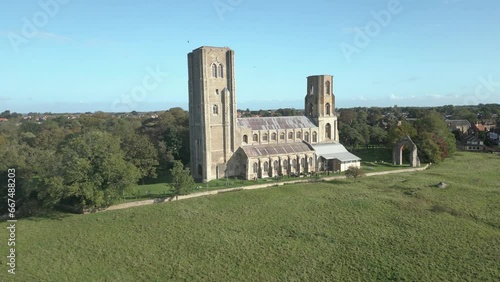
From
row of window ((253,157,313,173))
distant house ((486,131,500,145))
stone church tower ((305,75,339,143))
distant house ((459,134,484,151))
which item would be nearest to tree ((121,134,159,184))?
row of window ((253,157,313,173))

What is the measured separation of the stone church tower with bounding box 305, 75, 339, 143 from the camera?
4741 centimetres

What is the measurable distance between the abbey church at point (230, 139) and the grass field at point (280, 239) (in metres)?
6.64

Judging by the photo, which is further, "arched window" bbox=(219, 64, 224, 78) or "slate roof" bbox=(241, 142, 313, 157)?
"slate roof" bbox=(241, 142, 313, 157)

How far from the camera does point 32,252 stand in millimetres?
20938

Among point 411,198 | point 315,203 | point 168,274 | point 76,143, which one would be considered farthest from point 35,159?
point 411,198

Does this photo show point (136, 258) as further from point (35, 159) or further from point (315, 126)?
point (315, 126)

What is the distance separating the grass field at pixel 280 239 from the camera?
18.6m

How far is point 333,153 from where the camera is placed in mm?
44594

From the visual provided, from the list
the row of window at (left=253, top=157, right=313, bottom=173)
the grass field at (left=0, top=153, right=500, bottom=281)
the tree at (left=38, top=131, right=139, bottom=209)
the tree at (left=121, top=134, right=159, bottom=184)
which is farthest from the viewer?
the row of window at (left=253, top=157, right=313, bottom=173)

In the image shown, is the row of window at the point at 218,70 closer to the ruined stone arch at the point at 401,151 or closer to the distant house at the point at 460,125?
the ruined stone arch at the point at 401,151

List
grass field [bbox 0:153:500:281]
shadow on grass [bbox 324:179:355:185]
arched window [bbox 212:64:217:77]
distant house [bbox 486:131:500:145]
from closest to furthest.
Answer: grass field [bbox 0:153:500:281] < shadow on grass [bbox 324:179:355:185] < arched window [bbox 212:64:217:77] < distant house [bbox 486:131:500:145]

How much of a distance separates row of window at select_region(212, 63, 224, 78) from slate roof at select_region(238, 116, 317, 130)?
6.35 meters

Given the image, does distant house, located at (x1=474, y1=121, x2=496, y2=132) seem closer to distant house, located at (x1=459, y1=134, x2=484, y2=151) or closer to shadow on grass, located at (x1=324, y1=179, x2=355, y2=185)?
distant house, located at (x1=459, y1=134, x2=484, y2=151)

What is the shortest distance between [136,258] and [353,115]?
80926 millimetres
